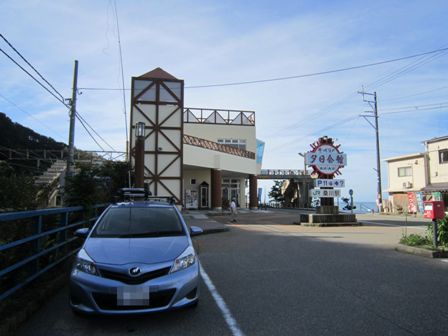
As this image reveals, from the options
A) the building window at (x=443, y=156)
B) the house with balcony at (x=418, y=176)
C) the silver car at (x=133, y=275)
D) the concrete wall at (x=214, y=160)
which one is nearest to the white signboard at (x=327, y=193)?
the concrete wall at (x=214, y=160)

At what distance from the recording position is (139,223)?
6.22 m

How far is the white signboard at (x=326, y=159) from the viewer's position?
2283 cm

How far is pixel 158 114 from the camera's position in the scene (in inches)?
1157

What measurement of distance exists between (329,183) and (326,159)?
1427 millimetres

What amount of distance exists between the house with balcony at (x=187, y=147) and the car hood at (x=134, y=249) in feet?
42.4

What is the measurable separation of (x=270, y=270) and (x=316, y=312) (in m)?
2.89

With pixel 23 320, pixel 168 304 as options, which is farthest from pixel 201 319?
pixel 23 320

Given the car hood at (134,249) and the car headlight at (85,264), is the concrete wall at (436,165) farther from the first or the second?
the car headlight at (85,264)

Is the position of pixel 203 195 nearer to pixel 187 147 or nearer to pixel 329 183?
pixel 187 147

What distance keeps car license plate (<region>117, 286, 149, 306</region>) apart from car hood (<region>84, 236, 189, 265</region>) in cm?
33

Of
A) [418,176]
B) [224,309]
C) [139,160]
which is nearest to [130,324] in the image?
[224,309]

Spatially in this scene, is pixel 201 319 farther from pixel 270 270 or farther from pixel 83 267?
pixel 270 270

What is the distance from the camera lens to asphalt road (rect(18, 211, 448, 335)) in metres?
4.71

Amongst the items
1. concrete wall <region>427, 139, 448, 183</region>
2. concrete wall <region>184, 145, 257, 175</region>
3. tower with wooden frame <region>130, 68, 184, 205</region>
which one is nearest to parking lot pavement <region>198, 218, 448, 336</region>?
tower with wooden frame <region>130, 68, 184, 205</region>
